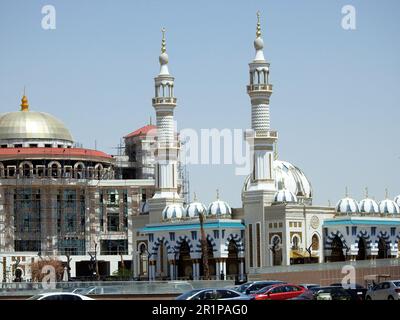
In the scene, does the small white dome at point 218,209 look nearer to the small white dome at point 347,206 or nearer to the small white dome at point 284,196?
the small white dome at point 284,196

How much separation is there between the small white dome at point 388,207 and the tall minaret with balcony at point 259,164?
8.10 metres

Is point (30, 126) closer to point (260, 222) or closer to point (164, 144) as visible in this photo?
point (164, 144)

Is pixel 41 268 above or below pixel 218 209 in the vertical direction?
below

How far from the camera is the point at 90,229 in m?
106

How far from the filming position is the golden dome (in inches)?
3888

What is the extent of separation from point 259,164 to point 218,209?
564 cm

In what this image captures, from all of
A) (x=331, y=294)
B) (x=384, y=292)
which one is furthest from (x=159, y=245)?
(x=331, y=294)

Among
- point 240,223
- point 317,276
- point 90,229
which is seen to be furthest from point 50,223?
point 317,276

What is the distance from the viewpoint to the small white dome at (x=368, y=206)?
261 ft

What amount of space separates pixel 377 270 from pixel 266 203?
18.1 meters

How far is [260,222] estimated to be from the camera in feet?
256

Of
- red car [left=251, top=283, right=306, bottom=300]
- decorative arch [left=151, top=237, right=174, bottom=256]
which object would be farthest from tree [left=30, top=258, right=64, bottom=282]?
red car [left=251, top=283, right=306, bottom=300]

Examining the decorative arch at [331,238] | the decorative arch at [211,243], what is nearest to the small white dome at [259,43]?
the decorative arch at [211,243]
